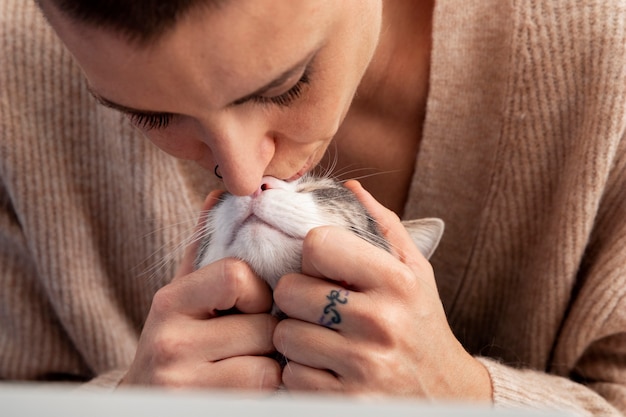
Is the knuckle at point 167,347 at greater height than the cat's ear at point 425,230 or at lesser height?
lesser

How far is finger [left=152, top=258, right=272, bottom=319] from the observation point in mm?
771

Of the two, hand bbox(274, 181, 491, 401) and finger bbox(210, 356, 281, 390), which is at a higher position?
hand bbox(274, 181, 491, 401)

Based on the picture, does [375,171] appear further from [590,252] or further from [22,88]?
[22,88]

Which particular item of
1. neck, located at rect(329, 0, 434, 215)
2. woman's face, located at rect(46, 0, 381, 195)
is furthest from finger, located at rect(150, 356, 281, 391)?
neck, located at rect(329, 0, 434, 215)

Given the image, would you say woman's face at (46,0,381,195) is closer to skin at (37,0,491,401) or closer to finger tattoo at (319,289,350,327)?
skin at (37,0,491,401)

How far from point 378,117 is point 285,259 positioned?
17.9 inches

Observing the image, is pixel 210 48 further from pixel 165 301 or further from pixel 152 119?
pixel 165 301

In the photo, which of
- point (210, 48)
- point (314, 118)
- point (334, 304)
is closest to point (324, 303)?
point (334, 304)

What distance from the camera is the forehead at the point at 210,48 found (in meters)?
0.58

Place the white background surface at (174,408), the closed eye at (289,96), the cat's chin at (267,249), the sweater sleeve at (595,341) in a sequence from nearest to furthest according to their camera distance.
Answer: the white background surface at (174,408) < the closed eye at (289,96) < the cat's chin at (267,249) < the sweater sleeve at (595,341)

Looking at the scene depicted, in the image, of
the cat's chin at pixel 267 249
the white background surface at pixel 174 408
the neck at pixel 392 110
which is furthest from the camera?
the neck at pixel 392 110

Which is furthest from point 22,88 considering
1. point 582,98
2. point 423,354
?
point 582,98

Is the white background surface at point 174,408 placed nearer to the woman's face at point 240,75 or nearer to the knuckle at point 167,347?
the woman's face at point 240,75

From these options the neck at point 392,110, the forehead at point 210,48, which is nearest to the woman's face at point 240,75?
the forehead at point 210,48
